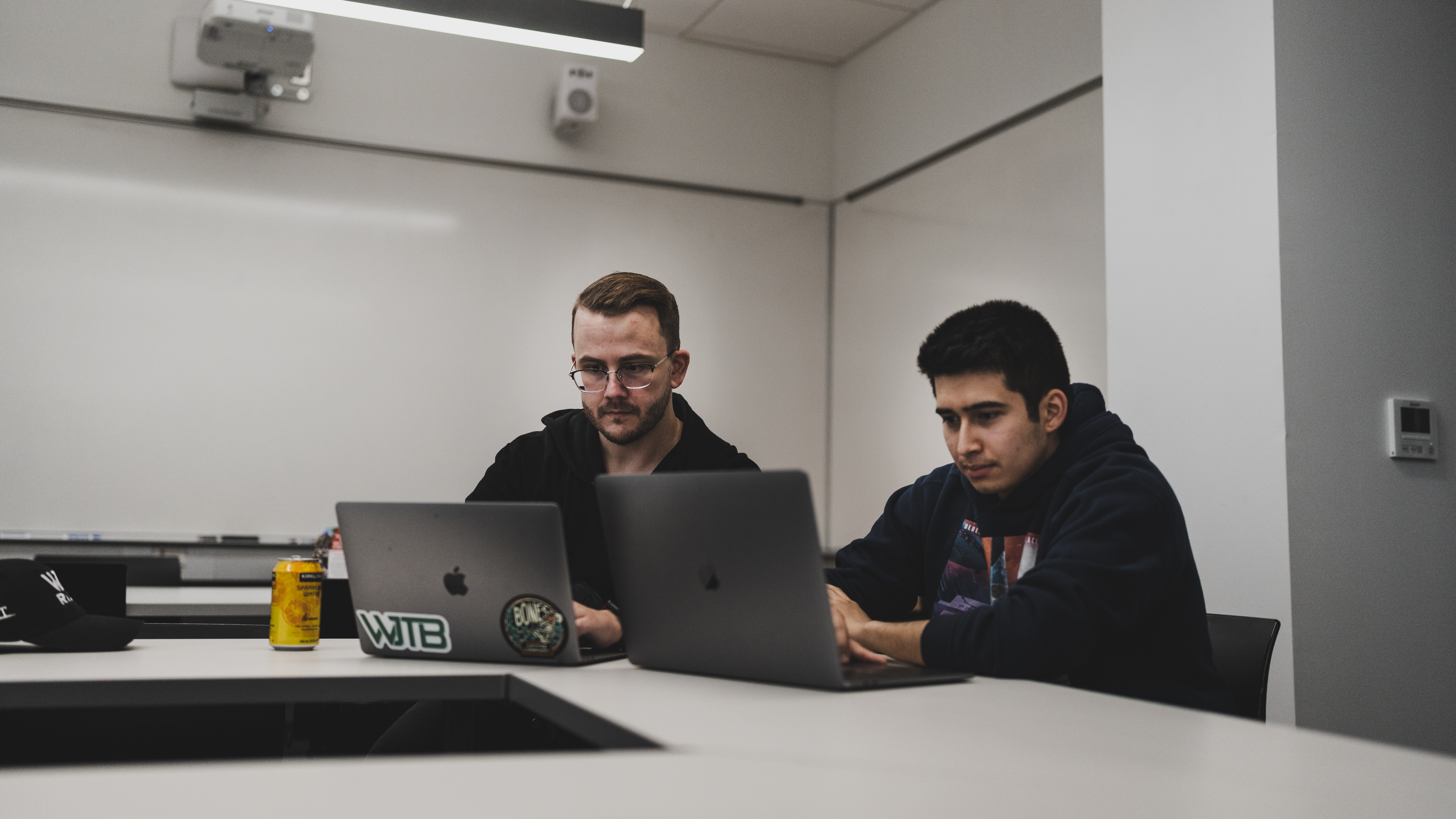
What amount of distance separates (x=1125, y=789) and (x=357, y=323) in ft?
12.2

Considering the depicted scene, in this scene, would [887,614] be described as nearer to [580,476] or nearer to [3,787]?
[580,476]

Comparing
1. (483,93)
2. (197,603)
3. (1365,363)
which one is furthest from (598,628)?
(483,93)

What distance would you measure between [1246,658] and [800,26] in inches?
137

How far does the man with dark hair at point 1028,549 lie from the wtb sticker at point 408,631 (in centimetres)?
49

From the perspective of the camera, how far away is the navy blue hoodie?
1.33 m

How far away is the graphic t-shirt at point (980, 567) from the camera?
163 cm

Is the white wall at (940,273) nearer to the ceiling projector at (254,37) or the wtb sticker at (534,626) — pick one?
the ceiling projector at (254,37)

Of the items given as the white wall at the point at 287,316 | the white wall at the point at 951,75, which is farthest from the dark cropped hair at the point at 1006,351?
the white wall at the point at 287,316

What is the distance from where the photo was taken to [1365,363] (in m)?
2.21

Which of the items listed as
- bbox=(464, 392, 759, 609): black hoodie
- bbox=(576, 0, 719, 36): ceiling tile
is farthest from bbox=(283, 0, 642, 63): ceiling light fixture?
bbox=(576, 0, 719, 36): ceiling tile

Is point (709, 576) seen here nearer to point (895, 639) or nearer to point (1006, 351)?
point (895, 639)

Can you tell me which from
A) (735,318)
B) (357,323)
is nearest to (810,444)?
(735,318)

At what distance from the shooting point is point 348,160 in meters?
4.08

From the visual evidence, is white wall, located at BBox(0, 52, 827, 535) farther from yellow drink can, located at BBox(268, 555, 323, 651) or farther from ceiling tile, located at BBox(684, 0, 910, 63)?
yellow drink can, located at BBox(268, 555, 323, 651)
